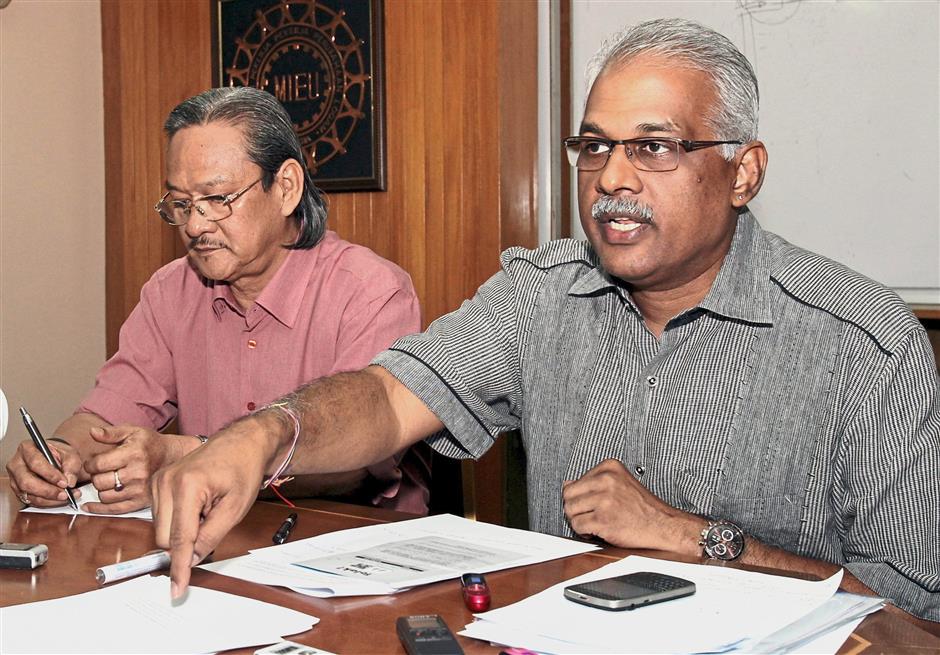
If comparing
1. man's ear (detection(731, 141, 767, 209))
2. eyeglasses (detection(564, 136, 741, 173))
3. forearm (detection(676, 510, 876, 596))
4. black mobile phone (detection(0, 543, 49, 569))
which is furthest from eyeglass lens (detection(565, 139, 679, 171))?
black mobile phone (detection(0, 543, 49, 569))

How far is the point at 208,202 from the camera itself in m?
2.19

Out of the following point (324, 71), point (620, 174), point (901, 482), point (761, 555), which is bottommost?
point (761, 555)

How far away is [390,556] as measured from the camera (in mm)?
1319

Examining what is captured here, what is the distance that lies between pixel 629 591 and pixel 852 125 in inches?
81.7

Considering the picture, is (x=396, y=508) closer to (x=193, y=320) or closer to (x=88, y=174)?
(x=193, y=320)

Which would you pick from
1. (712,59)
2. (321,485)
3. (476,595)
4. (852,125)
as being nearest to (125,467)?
(321,485)

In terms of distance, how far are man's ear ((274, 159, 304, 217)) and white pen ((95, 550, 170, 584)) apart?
1119 mm

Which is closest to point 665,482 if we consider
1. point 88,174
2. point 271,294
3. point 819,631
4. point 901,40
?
point 819,631

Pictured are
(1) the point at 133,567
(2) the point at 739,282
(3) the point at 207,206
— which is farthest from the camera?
(3) the point at 207,206

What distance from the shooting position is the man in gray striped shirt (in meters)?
1.51

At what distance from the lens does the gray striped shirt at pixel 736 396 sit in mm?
1527

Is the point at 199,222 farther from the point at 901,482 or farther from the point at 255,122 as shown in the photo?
the point at 901,482

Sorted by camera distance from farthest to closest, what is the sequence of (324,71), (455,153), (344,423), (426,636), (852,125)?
(324,71), (455,153), (852,125), (344,423), (426,636)

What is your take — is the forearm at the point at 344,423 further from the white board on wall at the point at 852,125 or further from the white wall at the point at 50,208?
the white wall at the point at 50,208
